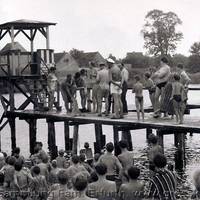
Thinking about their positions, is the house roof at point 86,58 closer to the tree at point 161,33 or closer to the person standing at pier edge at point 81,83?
the tree at point 161,33

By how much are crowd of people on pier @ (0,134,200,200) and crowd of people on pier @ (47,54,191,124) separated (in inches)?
169

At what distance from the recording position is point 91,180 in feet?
34.6

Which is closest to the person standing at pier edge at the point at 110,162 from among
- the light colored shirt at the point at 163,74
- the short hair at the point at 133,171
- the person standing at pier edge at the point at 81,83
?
the short hair at the point at 133,171

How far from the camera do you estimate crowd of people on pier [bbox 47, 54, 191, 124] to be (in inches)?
716

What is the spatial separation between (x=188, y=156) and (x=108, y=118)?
241 inches

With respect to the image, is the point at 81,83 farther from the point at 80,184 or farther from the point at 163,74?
the point at 80,184

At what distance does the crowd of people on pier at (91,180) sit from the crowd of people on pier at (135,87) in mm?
4303

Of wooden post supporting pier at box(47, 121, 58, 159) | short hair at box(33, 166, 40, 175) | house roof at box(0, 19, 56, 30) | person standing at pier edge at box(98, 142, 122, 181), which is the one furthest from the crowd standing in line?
house roof at box(0, 19, 56, 30)

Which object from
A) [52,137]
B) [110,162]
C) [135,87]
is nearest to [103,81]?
[135,87]

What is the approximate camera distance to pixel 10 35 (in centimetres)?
2978

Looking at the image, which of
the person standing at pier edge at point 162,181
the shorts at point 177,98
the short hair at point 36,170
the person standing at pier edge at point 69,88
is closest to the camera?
the person standing at pier edge at point 162,181

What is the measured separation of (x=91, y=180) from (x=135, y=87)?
28.7ft

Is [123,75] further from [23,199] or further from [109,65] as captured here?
[23,199]

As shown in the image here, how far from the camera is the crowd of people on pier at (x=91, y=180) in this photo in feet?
28.8
